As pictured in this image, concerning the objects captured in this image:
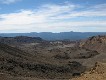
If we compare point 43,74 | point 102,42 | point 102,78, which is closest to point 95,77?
point 102,78

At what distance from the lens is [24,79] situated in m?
22.3

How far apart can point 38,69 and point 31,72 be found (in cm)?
250

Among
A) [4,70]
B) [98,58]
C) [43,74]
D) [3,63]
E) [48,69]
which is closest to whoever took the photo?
[4,70]

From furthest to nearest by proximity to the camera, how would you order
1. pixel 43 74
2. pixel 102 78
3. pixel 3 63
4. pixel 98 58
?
pixel 98 58
pixel 43 74
pixel 3 63
pixel 102 78

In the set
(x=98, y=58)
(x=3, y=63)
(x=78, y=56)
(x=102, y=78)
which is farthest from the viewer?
(x=78, y=56)

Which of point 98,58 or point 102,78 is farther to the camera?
point 98,58

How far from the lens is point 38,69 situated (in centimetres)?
3105

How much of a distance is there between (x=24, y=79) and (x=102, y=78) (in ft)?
21.0

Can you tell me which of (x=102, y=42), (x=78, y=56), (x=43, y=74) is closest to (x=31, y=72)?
(x=43, y=74)

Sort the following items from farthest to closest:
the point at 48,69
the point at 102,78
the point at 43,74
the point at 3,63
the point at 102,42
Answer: the point at 102,42 < the point at 48,69 < the point at 43,74 < the point at 3,63 < the point at 102,78

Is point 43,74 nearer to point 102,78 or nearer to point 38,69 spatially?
point 38,69

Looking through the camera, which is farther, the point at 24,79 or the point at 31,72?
the point at 31,72

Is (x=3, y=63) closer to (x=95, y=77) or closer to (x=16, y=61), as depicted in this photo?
(x=16, y=61)

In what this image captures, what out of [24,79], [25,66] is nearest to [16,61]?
[25,66]
